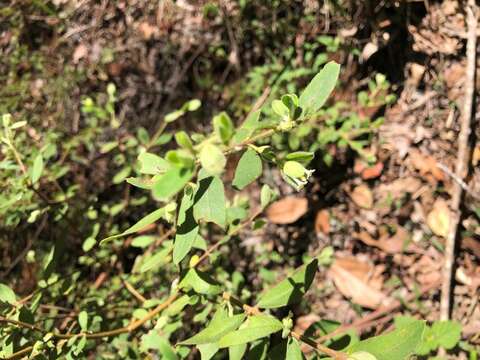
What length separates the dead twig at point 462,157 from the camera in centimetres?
A: 230

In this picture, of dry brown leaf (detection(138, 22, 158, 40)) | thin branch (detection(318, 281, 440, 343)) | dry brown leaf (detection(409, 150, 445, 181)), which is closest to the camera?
thin branch (detection(318, 281, 440, 343))

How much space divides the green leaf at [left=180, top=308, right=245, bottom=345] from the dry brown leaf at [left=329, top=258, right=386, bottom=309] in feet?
4.86

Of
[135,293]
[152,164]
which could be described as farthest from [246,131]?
[135,293]

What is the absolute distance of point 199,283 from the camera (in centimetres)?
127

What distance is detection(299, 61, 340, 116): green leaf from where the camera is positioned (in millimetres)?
991

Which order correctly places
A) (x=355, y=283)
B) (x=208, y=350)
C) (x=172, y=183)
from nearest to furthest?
(x=172, y=183) < (x=208, y=350) < (x=355, y=283)

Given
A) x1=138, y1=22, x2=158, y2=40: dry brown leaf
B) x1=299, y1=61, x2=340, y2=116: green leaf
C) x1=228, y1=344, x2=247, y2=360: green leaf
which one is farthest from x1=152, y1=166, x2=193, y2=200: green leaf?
x1=138, y1=22, x2=158, y2=40: dry brown leaf

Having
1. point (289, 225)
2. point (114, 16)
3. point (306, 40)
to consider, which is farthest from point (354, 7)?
point (114, 16)

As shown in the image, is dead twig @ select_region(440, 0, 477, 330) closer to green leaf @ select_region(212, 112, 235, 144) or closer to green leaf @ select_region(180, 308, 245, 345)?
green leaf @ select_region(180, 308, 245, 345)

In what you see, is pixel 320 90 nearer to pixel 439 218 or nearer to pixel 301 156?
pixel 301 156

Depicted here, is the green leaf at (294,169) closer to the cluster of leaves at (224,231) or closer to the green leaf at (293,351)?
the cluster of leaves at (224,231)

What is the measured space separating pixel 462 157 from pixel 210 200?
1.79 m

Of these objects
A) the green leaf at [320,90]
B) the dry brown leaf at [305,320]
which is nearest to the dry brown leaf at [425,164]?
the dry brown leaf at [305,320]

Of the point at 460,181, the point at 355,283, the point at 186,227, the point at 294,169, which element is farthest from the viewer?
the point at 355,283
